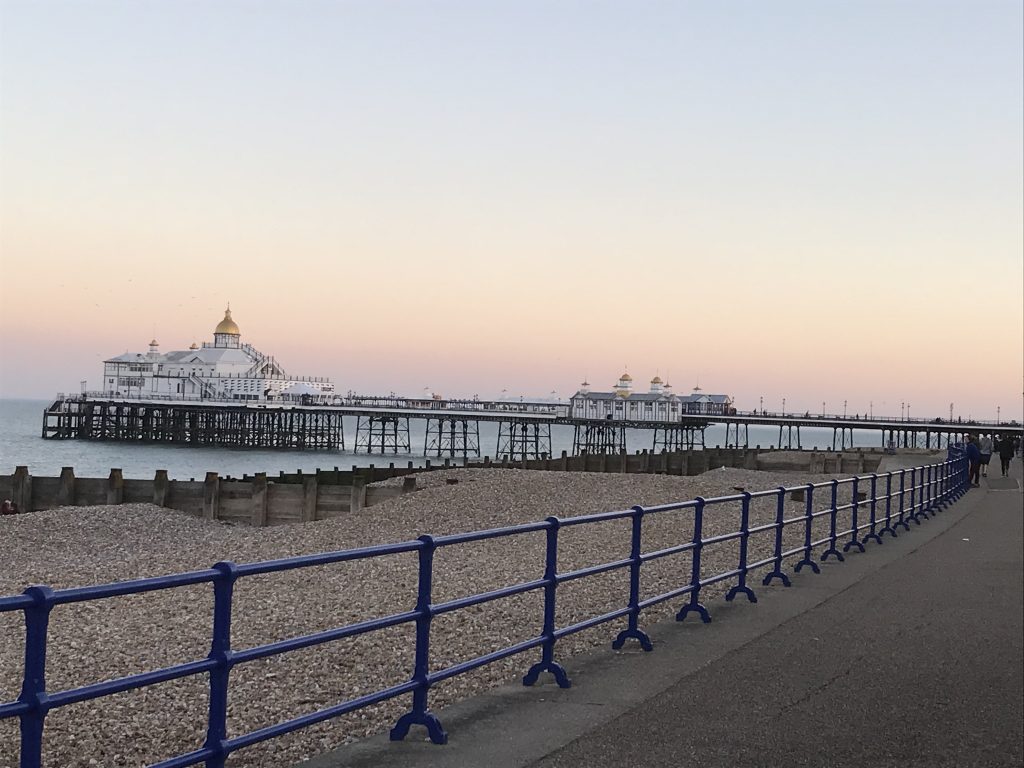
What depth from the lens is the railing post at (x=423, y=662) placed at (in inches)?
247

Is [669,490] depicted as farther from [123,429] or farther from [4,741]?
Answer: [123,429]

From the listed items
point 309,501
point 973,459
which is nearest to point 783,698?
point 309,501

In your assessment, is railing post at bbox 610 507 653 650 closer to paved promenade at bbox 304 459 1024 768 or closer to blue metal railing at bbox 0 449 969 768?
blue metal railing at bbox 0 449 969 768

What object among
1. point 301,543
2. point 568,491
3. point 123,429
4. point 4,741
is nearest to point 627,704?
point 4,741

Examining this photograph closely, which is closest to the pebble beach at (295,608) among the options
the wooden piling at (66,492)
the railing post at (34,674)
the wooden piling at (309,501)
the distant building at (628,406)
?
the wooden piling at (309,501)

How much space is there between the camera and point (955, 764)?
650 centimetres

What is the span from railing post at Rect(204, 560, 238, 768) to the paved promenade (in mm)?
1014

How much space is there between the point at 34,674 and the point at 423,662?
258 cm

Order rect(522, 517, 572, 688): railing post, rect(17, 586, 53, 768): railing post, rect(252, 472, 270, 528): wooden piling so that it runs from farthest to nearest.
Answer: rect(252, 472, 270, 528): wooden piling
rect(522, 517, 572, 688): railing post
rect(17, 586, 53, 768): railing post

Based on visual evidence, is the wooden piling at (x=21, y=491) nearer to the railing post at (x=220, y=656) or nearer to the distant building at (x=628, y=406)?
the railing post at (x=220, y=656)

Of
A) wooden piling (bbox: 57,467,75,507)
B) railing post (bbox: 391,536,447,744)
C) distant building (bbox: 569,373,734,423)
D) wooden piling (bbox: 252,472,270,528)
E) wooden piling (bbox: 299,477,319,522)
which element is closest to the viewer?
railing post (bbox: 391,536,447,744)

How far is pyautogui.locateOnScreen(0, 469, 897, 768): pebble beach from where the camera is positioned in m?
8.38

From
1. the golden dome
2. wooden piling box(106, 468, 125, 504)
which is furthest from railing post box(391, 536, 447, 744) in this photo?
the golden dome

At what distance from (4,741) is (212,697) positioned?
407 centimetres
